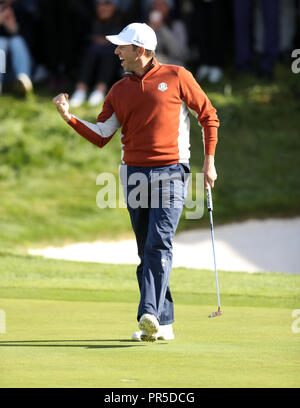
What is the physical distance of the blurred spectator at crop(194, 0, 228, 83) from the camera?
1556cm

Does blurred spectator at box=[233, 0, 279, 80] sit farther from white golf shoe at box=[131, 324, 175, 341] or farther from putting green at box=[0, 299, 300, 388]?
white golf shoe at box=[131, 324, 175, 341]

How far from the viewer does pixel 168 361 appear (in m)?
4.61

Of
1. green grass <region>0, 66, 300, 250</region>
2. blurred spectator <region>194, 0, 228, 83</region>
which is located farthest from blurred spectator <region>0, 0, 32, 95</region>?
blurred spectator <region>194, 0, 228, 83</region>

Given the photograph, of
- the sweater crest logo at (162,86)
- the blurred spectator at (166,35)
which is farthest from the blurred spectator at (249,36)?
the sweater crest logo at (162,86)

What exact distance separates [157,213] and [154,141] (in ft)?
1.32

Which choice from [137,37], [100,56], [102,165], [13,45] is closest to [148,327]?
[137,37]

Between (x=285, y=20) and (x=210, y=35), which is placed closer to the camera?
(x=210, y=35)

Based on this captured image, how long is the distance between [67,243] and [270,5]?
5.07 metres

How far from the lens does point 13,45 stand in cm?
1527

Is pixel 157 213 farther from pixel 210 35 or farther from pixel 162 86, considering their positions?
pixel 210 35

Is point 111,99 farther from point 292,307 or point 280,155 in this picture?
point 280,155

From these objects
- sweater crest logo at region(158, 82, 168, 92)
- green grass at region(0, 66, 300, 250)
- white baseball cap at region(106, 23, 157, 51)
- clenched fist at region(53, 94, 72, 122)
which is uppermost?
green grass at region(0, 66, 300, 250)

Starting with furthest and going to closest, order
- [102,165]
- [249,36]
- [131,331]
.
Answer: [249,36], [102,165], [131,331]

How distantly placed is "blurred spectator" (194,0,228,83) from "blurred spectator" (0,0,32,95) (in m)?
2.69
